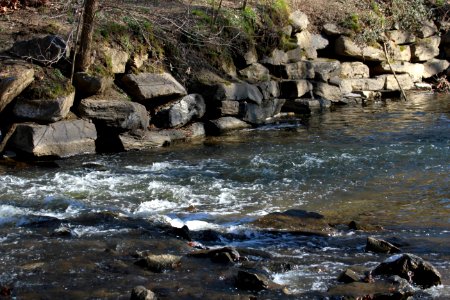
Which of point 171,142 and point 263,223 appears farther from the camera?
point 171,142

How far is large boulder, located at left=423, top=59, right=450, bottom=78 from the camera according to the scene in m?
25.7

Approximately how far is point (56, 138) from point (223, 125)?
4.76 m

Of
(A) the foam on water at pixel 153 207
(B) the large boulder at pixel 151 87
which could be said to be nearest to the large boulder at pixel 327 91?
(B) the large boulder at pixel 151 87

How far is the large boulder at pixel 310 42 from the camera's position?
21656 millimetres

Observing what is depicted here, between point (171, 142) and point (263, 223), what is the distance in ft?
21.5

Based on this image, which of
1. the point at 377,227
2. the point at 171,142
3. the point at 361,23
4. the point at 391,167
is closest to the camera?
the point at 377,227

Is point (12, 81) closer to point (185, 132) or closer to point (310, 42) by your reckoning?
point (185, 132)

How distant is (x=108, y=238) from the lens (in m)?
7.93

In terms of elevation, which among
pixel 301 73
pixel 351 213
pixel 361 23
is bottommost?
pixel 351 213

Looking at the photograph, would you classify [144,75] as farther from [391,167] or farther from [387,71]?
[387,71]

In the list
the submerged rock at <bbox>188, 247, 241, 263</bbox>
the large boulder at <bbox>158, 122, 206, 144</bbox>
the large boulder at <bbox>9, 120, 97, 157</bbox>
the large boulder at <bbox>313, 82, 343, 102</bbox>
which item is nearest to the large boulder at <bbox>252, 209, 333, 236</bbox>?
the submerged rock at <bbox>188, 247, 241, 263</bbox>

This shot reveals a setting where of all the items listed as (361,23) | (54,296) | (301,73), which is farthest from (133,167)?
(361,23)

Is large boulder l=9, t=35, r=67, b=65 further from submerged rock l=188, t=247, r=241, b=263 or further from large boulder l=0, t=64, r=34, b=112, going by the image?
submerged rock l=188, t=247, r=241, b=263

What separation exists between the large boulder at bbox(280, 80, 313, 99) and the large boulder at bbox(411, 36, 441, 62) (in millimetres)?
7860
